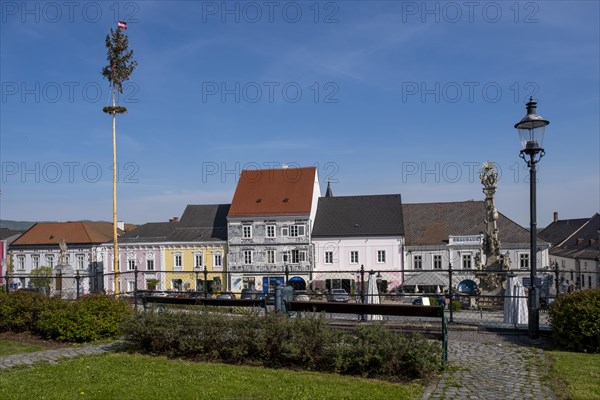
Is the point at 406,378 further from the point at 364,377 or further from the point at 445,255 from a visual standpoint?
the point at 445,255

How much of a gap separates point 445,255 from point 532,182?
37.7 m

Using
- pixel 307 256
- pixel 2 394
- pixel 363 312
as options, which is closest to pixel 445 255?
pixel 307 256

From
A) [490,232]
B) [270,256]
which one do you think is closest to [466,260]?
[270,256]

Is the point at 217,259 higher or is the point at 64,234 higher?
the point at 64,234

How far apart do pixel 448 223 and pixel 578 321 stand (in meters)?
41.9

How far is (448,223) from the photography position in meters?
50.5

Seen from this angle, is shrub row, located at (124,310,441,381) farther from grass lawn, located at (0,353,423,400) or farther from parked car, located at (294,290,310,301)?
parked car, located at (294,290,310,301)

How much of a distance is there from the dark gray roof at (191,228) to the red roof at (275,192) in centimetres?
291

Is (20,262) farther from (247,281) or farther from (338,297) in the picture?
(338,297)

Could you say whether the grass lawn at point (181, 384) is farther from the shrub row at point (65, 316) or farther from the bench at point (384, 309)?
the shrub row at point (65, 316)

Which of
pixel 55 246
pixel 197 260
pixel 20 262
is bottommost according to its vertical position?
pixel 20 262

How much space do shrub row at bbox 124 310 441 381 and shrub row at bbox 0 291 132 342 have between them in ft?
7.12

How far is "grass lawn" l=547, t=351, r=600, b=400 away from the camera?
22.1 ft

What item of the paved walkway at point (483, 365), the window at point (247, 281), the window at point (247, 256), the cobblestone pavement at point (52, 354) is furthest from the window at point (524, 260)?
the cobblestone pavement at point (52, 354)
